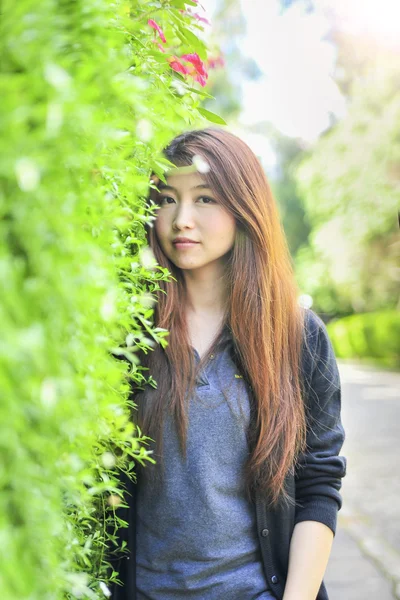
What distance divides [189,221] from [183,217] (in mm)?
20

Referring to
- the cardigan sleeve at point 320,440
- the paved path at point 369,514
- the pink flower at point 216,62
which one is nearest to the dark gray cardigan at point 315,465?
the cardigan sleeve at point 320,440

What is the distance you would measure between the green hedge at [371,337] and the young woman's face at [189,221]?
18144 millimetres

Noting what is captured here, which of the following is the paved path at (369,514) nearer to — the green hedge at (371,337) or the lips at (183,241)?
the lips at (183,241)

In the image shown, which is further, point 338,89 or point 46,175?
point 338,89

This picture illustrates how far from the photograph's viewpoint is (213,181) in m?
1.83

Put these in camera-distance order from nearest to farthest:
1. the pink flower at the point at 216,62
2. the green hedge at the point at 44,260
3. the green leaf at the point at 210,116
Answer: the green hedge at the point at 44,260 → the green leaf at the point at 210,116 → the pink flower at the point at 216,62

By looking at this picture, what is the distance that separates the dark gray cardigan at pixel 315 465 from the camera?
180cm

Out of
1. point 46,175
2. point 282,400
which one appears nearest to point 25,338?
point 46,175

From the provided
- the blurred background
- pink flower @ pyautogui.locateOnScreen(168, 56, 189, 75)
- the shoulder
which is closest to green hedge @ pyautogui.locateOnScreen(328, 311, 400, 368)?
the blurred background

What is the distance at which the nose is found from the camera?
1796 millimetres

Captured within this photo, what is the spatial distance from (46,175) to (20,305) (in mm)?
128

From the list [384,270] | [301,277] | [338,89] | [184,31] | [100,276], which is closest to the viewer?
[100,276]

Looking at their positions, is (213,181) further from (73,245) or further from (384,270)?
(384,270)

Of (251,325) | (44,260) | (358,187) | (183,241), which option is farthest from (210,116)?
(358,187)
